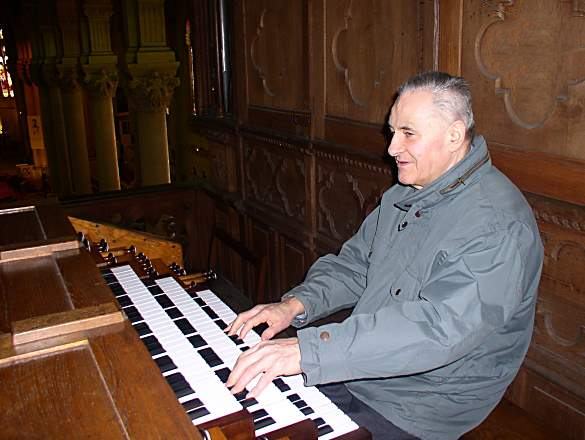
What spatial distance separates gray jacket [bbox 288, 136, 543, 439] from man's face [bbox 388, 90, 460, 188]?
8cm

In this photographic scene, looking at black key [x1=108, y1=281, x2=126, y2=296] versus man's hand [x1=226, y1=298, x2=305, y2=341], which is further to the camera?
black key [x1=108, y1=281, x2=126, y2=296]

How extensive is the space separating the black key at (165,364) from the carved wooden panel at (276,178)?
242cm

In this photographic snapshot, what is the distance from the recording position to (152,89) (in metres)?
11.7

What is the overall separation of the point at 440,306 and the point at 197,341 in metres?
0.94

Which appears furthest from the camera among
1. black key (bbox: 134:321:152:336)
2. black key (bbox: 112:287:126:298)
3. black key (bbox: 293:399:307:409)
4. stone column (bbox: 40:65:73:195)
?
stone column (bbox: 40:65:73:195)

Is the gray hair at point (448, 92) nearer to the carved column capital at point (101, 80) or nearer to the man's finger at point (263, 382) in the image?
the man's finger at point (263, 382)

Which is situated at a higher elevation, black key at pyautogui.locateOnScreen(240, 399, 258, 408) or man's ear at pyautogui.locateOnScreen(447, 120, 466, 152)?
man's ear at pyautogui.locateOnScreen(447, 120, 466, 152)

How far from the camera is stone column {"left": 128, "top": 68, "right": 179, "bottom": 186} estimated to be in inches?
456

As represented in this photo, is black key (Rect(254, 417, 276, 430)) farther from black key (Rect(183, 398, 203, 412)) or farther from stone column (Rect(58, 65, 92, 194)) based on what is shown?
stone column (Rect(58, 65, 92, 194))

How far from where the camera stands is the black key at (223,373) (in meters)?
1.91

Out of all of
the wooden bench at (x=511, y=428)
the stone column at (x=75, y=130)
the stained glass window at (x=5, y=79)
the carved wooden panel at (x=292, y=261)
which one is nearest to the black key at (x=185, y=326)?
the wooden bench at (x=511, y=428)

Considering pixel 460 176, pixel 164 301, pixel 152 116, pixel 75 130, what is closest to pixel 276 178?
pixel 164 301

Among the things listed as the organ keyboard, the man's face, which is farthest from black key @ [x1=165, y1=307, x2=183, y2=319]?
the man's face

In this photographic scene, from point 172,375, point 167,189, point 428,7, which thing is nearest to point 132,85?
point 167,189
